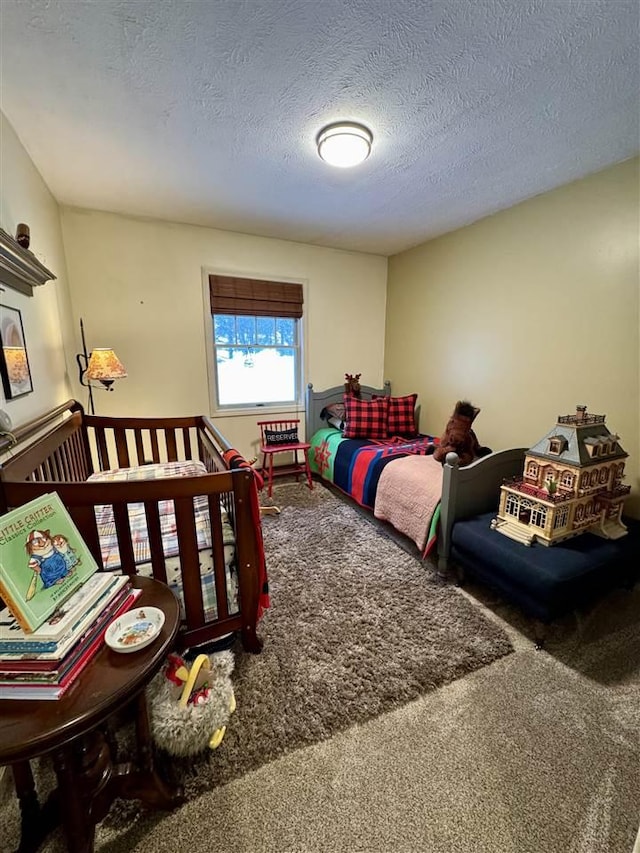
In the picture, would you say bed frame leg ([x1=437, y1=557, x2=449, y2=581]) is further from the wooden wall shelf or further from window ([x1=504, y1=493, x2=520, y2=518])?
the wooden wall shelf

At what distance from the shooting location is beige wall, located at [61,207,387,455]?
2.82 metres

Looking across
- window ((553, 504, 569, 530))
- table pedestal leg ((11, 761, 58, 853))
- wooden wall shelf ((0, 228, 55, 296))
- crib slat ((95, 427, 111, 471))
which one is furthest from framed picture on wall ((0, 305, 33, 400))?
window ((553, 504, 569, 530))

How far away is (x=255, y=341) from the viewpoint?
11.7 ft

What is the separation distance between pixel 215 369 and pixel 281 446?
1.00 m

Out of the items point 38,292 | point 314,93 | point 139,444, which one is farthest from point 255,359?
point 314,93

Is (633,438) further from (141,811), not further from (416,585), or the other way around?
(141,811)

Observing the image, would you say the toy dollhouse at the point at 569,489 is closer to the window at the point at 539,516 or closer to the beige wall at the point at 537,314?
the window at the point at 539,516

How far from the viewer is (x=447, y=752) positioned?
3.88ft

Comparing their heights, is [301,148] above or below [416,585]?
above

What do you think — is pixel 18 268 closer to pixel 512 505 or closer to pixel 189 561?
pixel 189 561

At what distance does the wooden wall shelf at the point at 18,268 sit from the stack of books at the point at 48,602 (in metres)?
1.05

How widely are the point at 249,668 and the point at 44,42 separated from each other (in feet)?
8.40

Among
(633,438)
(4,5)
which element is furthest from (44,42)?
(633,438)

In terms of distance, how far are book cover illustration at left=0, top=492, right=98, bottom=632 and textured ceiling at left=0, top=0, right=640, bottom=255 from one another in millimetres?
1627
